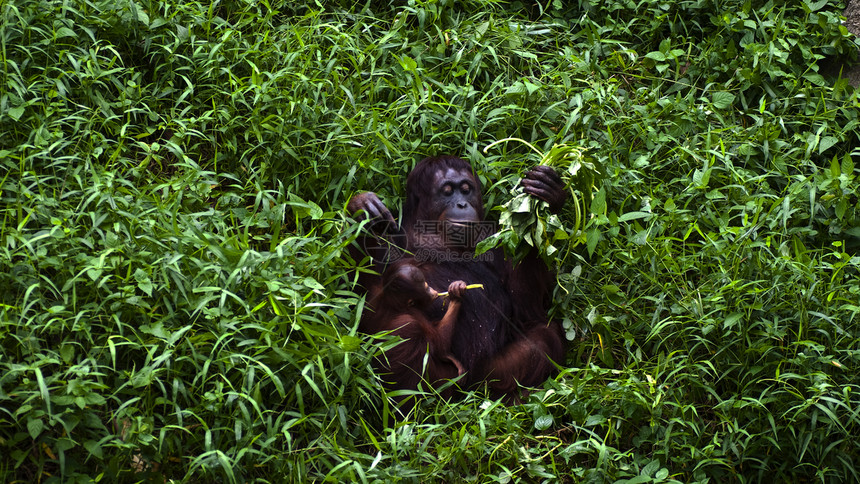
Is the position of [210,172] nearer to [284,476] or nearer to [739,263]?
[284,476]

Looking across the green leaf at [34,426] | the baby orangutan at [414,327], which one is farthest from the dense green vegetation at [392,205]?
the baby orangutan at [414,327]

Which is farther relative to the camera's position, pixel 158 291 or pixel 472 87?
pixel 472 87

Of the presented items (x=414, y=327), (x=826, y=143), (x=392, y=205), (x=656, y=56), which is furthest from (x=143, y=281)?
(x=826, y=143)

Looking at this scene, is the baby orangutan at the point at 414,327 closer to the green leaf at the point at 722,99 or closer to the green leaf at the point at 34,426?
the green leaf at the point at 34,426

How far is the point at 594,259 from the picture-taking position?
4.07 metres

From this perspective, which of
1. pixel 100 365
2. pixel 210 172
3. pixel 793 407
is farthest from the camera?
pixel 210 172

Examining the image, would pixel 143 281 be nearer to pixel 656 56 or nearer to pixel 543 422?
pixel 543 422

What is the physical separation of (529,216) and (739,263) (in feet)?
3.12

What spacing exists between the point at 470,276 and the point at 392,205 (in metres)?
0.60

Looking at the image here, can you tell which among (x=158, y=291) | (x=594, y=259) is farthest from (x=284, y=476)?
(x=594, y=259)

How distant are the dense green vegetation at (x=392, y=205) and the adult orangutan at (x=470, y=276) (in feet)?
0.39

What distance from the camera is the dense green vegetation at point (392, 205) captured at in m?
3.06

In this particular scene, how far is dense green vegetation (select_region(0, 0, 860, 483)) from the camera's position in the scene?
3064 mm

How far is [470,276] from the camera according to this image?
154 inches
